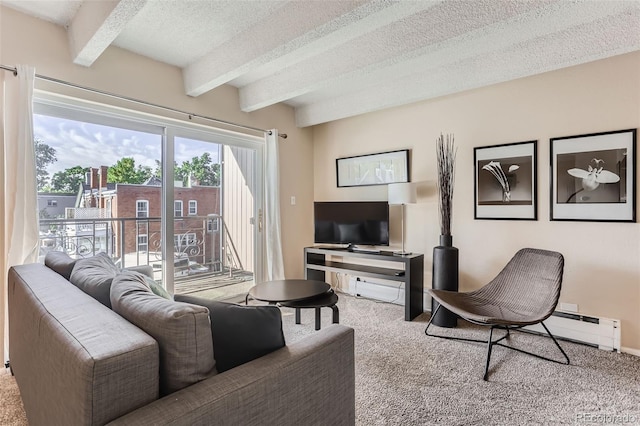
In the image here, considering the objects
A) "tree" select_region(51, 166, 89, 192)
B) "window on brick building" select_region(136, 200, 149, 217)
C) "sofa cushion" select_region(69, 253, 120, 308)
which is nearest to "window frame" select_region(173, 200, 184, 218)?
"window on brick building" select_region(136, 200, 149, 217)

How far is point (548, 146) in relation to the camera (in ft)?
9.31

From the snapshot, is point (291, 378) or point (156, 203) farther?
point (156, 203)

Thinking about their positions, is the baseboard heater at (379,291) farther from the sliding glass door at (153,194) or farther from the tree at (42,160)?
the tree at (42,160)

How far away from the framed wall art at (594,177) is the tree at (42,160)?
4.10m

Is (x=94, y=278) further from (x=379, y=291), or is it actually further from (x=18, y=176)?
(x=379, y=291)

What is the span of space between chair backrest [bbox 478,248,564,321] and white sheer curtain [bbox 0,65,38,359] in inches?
137

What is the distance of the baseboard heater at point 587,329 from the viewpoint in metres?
2.50

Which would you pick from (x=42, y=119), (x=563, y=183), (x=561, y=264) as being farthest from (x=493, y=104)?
(x=42, y=119)

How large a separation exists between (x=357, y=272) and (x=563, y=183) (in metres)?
2.04

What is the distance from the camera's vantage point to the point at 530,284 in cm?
259

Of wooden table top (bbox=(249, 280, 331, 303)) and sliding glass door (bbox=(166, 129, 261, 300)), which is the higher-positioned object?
sliding glass door (bbox=(166, 129, 261, 300))

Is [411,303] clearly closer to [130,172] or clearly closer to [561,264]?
[561,264]

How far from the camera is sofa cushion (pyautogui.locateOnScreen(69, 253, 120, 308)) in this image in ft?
4.38

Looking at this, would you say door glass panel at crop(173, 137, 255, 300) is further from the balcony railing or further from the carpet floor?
the carpet floor
